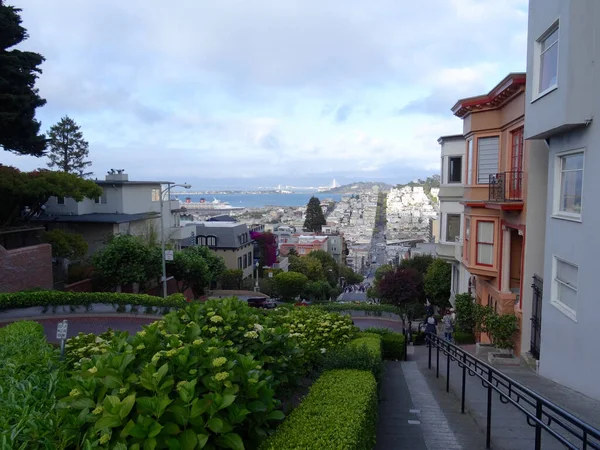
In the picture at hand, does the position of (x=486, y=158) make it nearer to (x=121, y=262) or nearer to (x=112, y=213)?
(x=121, y=262)

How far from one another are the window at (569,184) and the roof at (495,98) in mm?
4887

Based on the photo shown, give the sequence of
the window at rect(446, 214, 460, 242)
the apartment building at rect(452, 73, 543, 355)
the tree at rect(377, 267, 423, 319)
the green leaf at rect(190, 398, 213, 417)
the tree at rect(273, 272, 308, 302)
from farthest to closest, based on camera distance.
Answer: the tree at rect(273, 272, 308, 302) < the tree at rect(377, 267, 423, 319) < the window at rect(446, 214, 460, 242) < the apartment building at rect(452, 73, 543, 355) < the green leaf at rect(190, 398, 213, 417)

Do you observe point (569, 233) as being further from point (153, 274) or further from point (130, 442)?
point (153, 274)

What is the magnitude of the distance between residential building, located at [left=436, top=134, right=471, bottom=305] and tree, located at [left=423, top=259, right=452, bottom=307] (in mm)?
5046

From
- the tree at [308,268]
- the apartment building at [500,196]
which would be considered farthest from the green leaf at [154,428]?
the tree at [308,268]

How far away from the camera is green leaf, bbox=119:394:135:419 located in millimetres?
3680

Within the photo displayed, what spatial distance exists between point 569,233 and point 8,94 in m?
23.4

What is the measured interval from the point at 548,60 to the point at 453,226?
17043 mm

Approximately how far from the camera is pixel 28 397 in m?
5.10

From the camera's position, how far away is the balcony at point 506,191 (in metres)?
15.9

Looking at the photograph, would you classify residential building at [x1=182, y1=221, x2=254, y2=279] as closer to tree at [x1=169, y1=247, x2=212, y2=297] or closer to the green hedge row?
tree at [x1=169, y1=247, x2=212, y2=297]

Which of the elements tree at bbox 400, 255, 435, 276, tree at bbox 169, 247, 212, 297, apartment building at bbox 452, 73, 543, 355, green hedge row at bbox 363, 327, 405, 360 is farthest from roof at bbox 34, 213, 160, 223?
tree at bbox 400, 255, 435, 276

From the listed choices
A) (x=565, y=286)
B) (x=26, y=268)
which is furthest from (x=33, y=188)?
(x=565, y=286)

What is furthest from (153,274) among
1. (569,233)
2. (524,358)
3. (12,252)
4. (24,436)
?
(24,436)
